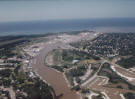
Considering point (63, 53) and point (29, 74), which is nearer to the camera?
point (29, 74)

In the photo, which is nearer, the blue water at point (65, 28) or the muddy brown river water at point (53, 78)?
the muddy brown river water at point (53, 78)

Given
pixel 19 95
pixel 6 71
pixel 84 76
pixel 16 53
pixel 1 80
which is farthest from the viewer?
pixel 16 53

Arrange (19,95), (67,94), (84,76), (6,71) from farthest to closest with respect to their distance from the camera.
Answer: (6,71)
(84,76)
(67,94)
(19,95)

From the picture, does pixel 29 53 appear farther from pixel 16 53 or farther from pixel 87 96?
pixel 87 96

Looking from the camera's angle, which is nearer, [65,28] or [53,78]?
[53,78]

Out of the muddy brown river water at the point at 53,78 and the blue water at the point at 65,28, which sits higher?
the blue water at the point at 65,28

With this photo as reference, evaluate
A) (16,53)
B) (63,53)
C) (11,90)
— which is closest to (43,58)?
(63,53)

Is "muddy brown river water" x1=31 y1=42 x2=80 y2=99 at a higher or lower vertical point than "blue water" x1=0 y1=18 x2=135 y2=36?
lower

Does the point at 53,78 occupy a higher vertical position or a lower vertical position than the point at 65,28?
lower

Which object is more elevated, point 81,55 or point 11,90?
point 81,55

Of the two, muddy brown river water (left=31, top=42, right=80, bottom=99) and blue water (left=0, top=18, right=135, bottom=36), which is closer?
muddy brown river water (left=31, top=42, right=80, bottom=99)

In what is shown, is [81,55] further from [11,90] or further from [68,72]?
[11,90]
